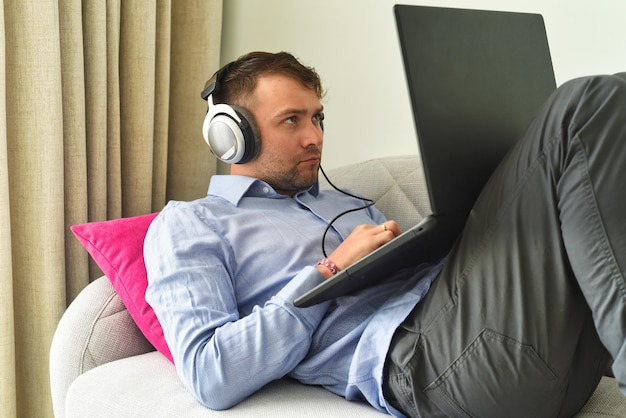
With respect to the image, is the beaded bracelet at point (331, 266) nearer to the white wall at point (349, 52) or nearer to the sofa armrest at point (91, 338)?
the sofa armrest at point (91, 338)

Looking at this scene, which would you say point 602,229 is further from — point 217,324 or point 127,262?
point 127,262

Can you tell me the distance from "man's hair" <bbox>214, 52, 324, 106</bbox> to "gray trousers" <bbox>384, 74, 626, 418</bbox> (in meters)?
0.62

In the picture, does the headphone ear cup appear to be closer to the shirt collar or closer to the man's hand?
the shirt collar

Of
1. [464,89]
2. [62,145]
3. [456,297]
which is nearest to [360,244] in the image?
[456,297]

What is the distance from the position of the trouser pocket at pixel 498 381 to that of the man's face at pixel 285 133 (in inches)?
24.2

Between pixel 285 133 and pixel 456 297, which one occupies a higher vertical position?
pixel 285 133

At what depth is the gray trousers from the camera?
3.14 feet

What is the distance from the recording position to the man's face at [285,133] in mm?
1552

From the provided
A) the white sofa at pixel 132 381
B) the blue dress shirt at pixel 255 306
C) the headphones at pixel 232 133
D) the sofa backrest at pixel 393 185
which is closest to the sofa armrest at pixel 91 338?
the white sofa at pixel 132 381

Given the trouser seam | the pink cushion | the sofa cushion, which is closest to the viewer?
the trouser seam

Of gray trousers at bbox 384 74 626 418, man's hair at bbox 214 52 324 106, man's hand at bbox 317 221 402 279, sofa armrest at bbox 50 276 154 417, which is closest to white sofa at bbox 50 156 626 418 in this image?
sofa armrest at bbox 50 276 154 417

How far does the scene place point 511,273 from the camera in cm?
107

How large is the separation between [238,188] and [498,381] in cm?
69

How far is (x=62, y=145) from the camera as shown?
166 cm
